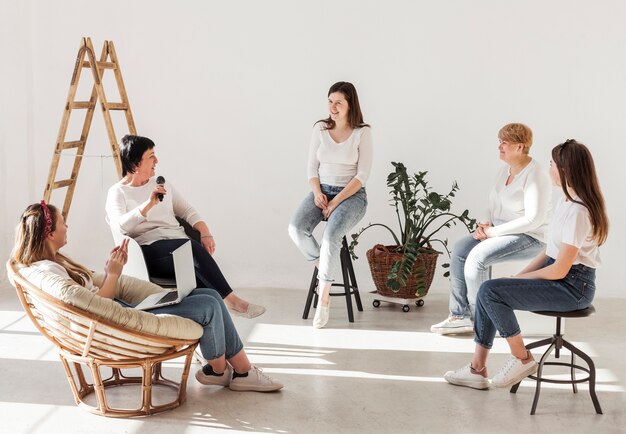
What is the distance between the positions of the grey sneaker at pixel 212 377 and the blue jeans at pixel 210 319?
0.49 feet

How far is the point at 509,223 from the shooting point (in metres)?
5.05

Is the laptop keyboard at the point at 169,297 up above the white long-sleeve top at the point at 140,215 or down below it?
below

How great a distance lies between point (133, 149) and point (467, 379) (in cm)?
222

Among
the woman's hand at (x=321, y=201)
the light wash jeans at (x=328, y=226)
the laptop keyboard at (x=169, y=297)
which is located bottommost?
the laptop keyboard at (x=169, y=297)

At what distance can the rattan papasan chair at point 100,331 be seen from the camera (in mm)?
3557

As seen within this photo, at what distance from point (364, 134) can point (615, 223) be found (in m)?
2.21

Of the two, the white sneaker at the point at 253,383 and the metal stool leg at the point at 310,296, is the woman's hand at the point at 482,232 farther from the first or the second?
the white sneaker at the point at 253,383

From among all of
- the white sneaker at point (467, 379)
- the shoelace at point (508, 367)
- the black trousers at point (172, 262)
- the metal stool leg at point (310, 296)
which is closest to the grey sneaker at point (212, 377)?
the black trousers at point (172, 262)

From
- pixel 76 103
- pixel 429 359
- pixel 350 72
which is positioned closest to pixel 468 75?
pixel 350 72

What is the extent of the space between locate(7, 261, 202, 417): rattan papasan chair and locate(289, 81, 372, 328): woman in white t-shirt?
5.91 feet

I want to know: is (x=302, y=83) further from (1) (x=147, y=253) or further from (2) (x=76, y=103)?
(1) (x=147, y=253)

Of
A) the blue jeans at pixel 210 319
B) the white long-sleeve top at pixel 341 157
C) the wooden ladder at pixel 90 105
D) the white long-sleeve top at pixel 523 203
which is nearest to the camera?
the blue jeans at pixel 210 319

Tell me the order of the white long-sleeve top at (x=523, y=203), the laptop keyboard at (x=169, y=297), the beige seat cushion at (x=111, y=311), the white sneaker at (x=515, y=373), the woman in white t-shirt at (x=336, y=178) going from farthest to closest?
the woman in white t-shirt at (x=336, y=178)
the white long-sleeve top at (x=523, y=203)
the white sneaker at (x=515, y=373)
the laptop keyboard at (x=169, y=297)
the beige seat cushion at (x=111, y=311)

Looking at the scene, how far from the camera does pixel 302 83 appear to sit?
21.5ft
